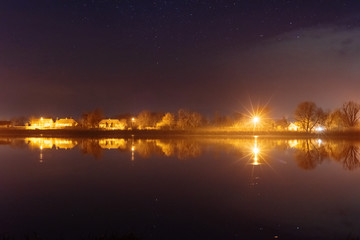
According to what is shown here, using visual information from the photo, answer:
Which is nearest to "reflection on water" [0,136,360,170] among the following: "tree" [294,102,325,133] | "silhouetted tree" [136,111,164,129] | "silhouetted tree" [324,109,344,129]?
"tree" [294,102,325,133]

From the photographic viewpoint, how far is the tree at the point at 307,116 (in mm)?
100444

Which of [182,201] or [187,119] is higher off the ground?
[187,119]

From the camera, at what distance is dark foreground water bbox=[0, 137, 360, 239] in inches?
420

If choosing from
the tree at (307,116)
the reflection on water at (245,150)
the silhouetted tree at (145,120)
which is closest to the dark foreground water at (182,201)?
the reflection on water at (245,150)

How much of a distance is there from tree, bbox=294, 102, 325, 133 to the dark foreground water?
81.7m

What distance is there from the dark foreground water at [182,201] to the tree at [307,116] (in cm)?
8174

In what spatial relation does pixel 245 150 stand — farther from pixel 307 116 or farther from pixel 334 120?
pixel 334 120

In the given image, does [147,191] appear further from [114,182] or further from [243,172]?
[243,172]

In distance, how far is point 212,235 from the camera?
10.3 metres

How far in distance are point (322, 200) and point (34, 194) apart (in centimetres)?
1402

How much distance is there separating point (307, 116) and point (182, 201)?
9585 centimetres

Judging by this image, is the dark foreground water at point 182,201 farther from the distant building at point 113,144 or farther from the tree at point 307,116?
the tree at point 307,116

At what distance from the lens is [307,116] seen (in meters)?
100

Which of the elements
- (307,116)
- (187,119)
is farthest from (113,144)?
(307,116)
